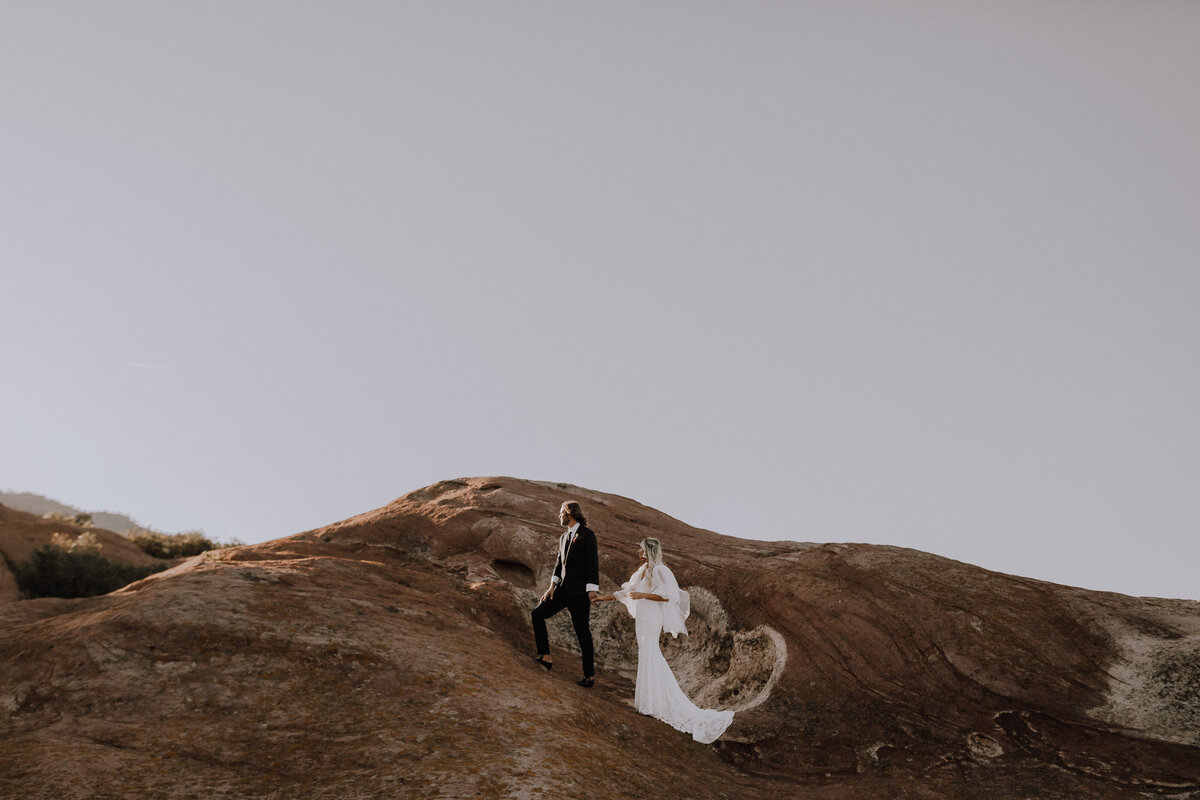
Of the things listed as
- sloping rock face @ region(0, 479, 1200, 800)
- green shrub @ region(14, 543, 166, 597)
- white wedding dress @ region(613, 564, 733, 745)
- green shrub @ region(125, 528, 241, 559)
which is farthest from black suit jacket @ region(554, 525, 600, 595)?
green shrub @ region(125, 528, 241, 559)

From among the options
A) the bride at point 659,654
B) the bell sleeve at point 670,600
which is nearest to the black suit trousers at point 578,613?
the bride at point 659,654

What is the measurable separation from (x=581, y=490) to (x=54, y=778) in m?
14.2

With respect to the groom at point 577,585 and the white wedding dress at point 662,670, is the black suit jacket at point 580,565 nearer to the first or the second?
the groom at point 577,585

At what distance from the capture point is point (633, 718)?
11078mm

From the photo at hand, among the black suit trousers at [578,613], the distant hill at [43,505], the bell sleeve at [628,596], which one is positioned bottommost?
the distant hill at [43,505]

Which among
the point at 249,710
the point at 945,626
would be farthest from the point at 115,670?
the point at 945,626

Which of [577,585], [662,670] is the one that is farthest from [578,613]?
[662,670]

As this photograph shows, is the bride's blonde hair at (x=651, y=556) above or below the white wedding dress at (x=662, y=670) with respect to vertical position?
above

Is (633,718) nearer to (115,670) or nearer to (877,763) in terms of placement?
(877,763)

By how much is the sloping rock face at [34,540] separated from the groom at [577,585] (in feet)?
69.9

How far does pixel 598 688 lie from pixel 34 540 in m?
26.4

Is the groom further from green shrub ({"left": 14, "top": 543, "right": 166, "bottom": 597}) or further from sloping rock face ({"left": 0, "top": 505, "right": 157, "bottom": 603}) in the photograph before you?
sloping rock face ({"left": 0, "top": 505, "right": 157, "bottom": 603})

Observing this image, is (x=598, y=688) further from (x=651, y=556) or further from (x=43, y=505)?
(x=43, y=505)

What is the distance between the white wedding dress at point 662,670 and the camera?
454 inches
